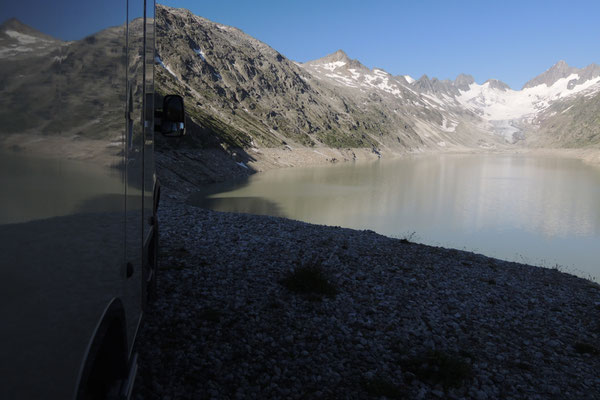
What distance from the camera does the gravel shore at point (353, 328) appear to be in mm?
6074

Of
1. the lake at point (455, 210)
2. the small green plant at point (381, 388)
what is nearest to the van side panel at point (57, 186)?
the small green plant at point (381, 388)

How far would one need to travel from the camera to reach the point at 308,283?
9.48 meters

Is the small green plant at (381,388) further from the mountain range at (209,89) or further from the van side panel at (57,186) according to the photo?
the mountain range at (209,89)

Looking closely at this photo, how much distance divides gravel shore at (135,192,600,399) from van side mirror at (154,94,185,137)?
11.3 feet

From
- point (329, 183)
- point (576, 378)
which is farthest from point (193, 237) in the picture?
point (329, 183)

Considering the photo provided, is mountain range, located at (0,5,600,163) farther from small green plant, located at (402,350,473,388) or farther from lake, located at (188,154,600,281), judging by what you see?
lake, located at (188,154,600,281)

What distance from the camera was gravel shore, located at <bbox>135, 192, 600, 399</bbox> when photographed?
6.07 metres

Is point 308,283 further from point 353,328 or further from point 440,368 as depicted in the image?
point 440,368

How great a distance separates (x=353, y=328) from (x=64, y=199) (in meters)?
6.90

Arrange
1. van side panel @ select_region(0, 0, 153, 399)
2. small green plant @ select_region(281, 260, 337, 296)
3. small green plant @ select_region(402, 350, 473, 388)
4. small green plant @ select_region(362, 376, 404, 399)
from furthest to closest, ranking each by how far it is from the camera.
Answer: small green plant @ select_region(281, 260, 337, 296)
small green plant @ select_region(402, 350, 473, 388)
small green plant @ select_region(362, 376, 404, 399)
van side panel @ select_region(0, 0, 153, 399)

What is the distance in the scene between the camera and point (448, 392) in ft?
20.0

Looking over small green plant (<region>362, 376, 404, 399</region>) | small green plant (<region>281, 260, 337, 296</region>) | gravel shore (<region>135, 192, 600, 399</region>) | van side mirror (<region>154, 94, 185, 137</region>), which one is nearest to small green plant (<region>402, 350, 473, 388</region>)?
gravel shore (<region>135, 192, 600, 399</region>)

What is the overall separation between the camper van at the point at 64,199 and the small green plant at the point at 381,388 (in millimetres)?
3846

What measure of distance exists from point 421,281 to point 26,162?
1113cm
